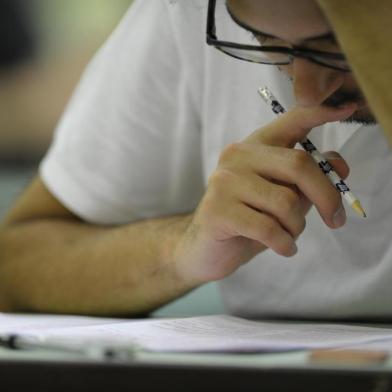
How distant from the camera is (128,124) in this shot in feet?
3.75

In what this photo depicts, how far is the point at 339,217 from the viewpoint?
82cm

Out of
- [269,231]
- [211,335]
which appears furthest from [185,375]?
[269,231]

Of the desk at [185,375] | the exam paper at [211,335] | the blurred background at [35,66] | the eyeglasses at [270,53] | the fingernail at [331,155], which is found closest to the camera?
the desk at [185,375]

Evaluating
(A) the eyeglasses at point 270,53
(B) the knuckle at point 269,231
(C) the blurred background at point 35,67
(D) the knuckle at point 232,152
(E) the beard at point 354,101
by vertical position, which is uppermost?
(A) the eyeglasses at point 270,53

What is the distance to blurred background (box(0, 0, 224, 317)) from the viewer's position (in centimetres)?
306

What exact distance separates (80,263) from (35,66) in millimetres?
2241

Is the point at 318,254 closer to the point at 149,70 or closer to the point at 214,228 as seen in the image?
the point at 214,228

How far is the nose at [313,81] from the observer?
0.74m

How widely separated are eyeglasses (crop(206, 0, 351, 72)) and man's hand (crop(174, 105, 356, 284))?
0.19ft

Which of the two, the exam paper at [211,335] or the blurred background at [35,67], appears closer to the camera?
the exam paper at [211,335]

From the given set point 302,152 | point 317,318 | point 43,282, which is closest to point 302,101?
point 302,152

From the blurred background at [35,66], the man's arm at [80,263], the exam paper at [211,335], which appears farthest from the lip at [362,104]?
the blurred background at [35,66]

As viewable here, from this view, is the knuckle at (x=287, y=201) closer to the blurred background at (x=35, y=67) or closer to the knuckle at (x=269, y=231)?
the knuckle at (x=269, y=231)

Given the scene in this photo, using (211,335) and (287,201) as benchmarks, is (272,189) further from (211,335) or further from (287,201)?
(211,335)
